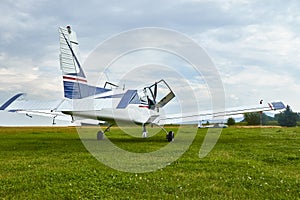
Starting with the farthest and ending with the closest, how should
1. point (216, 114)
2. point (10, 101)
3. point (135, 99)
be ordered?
point (216, 114) < point (135, 99) < point (10, 101)

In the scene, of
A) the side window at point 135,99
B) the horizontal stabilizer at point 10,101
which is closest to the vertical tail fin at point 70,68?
the side window at point 135,99

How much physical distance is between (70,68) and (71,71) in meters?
0.16

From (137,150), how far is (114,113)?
2998 mm

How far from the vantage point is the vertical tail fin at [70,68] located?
572 inches

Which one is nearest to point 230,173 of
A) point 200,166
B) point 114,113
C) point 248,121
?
point 200,166

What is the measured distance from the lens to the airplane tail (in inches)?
572

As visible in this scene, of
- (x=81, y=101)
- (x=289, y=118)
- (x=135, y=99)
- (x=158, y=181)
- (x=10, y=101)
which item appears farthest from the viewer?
(x=289, y=118)

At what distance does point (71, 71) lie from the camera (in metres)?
14.8

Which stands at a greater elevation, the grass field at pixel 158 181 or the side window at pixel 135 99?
the side window at pixel 135 99

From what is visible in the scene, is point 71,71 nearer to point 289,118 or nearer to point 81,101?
point 81,101

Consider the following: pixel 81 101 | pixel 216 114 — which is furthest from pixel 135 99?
pixel 216 114

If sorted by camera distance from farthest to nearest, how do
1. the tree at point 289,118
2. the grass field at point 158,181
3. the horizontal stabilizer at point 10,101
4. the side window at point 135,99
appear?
the tree at point 289,118 < the side window at point 135,99 < the horizontal stabilizer at point 10,101 < the grass field at point 158,181

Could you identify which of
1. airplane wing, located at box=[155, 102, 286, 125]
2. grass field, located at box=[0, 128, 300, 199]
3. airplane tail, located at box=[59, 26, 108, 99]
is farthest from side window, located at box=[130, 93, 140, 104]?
grass field, located at box=[0, 128, 300, 199]

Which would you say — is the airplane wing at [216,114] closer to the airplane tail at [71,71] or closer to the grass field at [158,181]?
the airplane tail at [71,71]
